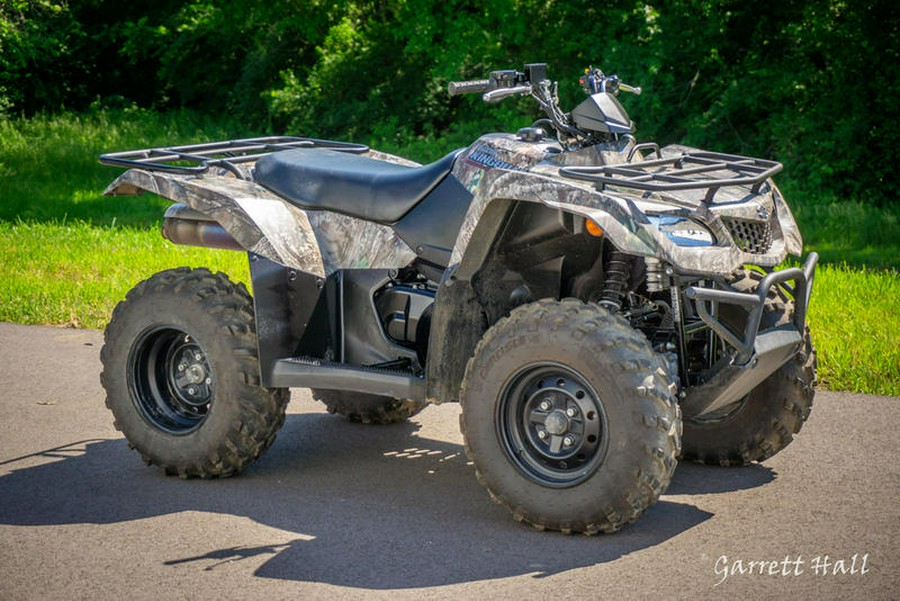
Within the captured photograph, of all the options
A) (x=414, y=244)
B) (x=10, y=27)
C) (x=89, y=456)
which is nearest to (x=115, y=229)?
(x=89, y=456)

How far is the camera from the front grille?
5.63 m

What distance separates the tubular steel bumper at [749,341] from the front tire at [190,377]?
2.05 metres

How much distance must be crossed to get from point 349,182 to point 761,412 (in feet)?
7.48

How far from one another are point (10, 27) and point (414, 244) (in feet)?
70.9

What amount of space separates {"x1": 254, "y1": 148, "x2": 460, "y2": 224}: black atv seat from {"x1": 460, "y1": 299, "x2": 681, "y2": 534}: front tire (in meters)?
0.87

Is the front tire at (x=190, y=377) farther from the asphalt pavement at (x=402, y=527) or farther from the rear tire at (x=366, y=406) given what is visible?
the rear tire at (x=366, y=406)

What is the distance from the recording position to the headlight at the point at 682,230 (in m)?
5.24

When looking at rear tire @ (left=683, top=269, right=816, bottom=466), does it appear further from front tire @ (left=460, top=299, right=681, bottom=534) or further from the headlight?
front tire @ (left=460, top=299, right=681, bottom=534)

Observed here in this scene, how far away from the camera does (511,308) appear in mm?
6035

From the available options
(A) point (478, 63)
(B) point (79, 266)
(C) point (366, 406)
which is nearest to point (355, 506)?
(C) point (366, 406)

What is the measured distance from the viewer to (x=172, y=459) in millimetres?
→ 6250

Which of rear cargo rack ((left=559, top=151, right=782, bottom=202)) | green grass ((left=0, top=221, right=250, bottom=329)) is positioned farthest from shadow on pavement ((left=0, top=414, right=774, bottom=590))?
green grass ((left=0, top=221, right=250, bottom=329))

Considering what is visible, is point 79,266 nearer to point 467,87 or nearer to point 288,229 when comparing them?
point 288,229

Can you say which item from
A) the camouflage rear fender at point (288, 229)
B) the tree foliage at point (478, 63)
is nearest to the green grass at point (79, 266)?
the camouflage rear fender at point (288, 229)
